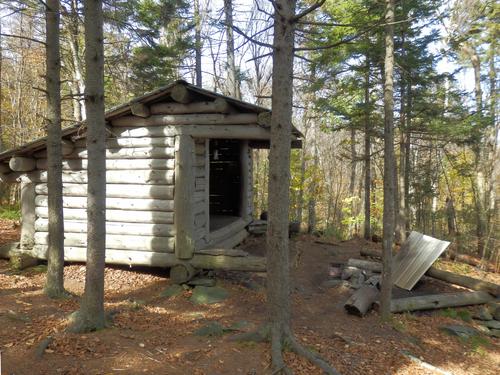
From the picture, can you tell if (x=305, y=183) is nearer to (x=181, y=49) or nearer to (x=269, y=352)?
(x=181, y=49)

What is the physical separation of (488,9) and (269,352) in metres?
15.6

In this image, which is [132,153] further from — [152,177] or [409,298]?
[409,298]

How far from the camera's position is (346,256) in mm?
11828

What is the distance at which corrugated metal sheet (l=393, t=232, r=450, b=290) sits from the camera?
9.18 meters

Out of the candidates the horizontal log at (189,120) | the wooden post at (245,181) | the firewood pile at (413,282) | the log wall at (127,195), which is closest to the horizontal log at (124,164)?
the log wall at (127,195)

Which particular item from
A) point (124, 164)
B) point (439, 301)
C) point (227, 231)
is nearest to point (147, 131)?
point (124, 164)

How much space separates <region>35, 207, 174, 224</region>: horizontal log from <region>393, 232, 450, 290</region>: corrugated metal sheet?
6171 millimetres

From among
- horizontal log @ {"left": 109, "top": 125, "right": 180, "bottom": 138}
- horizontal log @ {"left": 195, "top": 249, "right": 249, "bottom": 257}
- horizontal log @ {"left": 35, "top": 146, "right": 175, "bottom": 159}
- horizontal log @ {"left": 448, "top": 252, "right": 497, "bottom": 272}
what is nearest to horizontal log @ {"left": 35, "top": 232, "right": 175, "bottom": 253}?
horizontal log @ {"left": 195, "top": 249, "right": 249, "bottom": 257}

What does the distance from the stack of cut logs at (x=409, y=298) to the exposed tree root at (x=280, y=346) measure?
2818 mm

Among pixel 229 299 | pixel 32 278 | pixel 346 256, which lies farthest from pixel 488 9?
pixel 32 278

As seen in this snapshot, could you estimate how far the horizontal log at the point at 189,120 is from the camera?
7.80m

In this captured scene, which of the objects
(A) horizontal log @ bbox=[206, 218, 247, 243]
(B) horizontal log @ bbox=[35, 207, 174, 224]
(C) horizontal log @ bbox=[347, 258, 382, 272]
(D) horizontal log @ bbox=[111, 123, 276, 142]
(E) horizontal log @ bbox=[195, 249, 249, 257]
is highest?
(D) horizontal log @ bbox=[111, 123, 276, 142]

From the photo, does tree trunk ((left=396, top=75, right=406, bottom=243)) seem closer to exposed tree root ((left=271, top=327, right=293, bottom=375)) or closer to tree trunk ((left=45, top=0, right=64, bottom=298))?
exposed tree root ((left=271, top=327, right=293, bottom=375))

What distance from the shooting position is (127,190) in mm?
8594
